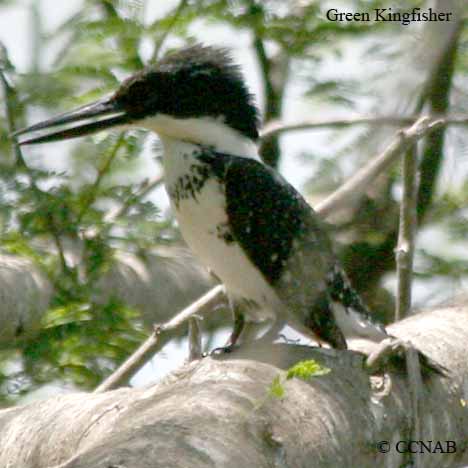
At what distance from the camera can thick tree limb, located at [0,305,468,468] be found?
166 centimetres

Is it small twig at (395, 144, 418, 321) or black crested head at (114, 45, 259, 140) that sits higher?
black crested head at (114, 45, 259, 140)

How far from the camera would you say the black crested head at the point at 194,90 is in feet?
10.7

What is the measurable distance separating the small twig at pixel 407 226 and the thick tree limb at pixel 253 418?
384 millimetres

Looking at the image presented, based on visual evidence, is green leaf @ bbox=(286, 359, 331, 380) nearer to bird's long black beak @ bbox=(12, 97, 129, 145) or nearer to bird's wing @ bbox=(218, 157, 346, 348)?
bird's wing @ bbox=(218, 157, 346, 348)

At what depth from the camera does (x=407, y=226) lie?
129 inches

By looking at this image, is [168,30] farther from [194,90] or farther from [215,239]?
[215,239]

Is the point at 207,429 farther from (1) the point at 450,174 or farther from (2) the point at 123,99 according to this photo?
(2) the point at 123,99

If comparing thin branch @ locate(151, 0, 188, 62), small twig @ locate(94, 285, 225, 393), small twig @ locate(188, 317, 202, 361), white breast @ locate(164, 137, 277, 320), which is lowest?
small twig @ locate(94, 285, 225, 393)

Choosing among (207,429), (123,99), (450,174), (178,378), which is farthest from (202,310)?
(450,174)

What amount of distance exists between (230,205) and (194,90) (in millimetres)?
431

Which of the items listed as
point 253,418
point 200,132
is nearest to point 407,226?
point 200,132

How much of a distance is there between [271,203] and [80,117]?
2.00 ft

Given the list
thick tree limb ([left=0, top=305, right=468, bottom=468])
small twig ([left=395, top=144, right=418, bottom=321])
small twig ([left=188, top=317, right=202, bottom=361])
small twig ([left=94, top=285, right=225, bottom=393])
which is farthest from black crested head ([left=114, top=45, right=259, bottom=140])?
thick tree limb ([left=0, top=305, right=468, bottom=468])

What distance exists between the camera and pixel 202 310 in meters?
3.42
